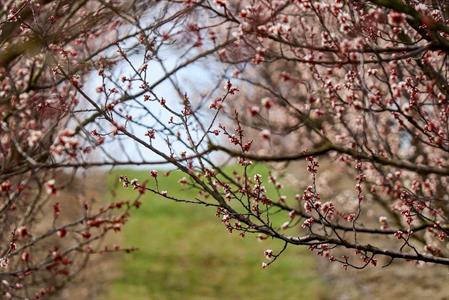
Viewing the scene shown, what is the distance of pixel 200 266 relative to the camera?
21.2 metres

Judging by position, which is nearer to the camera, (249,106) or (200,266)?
(249,106)

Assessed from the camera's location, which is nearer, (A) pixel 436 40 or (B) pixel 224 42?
(A) pixel 436 40

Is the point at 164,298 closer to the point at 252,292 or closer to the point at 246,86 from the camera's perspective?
the point at 252,292

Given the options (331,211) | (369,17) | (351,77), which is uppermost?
(369,17)

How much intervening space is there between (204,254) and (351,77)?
1714 centimetres

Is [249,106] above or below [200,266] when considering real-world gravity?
below

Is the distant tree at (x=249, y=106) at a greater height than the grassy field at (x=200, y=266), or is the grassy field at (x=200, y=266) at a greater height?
the grassy field at (x=200, y=266)

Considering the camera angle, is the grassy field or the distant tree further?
the grassy field

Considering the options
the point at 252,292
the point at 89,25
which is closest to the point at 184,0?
the point at 89,25

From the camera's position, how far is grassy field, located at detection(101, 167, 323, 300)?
1844 centimetres

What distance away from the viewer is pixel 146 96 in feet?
18.1

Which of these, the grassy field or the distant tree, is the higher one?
the grassy field

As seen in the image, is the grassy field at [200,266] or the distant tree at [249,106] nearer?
the distant tree at [249,106]

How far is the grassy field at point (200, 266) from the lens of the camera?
1844cm
